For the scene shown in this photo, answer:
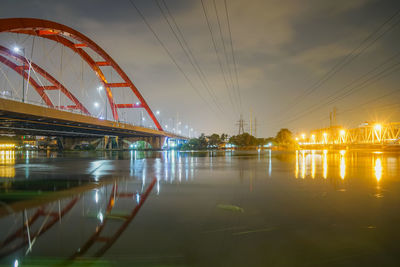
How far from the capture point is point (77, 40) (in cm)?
4594

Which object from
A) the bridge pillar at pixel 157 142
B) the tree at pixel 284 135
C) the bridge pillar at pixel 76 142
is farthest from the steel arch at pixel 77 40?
the tree at pixel 284 135

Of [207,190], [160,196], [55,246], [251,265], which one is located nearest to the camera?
[251,265]

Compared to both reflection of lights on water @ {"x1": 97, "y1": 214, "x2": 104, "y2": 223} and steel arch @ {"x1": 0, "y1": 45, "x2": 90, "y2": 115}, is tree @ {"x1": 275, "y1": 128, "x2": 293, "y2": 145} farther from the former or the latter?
reflection of lights on water @ {"x1": 97, "y1": 214, "x2": 104, "y2": 223}

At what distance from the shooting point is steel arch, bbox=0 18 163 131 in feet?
96.7

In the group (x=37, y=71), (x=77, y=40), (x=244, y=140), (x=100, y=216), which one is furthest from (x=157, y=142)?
(x=100, y=216)

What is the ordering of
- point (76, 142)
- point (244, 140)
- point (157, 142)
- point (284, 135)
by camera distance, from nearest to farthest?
point (244, 140) < point (76, 142) < point (157, 142) < point (284, 135)

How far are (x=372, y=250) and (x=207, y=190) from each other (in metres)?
4.75

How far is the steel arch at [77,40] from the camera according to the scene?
1160 inches

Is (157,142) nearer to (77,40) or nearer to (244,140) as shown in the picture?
(244,140)

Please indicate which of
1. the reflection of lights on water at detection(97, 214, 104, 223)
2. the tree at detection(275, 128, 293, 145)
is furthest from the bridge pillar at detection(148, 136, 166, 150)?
the reflection of lights on water at detection(97, 214, 104, 223)

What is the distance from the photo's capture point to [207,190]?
735 centimetres

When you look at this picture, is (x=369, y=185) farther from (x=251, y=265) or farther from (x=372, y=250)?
(x=251, y=265)

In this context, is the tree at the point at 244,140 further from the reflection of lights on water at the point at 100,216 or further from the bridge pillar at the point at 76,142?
the reflection of lights on water at the point at 100,216

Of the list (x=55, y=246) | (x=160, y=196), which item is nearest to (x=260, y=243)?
(x=55, y=246)
